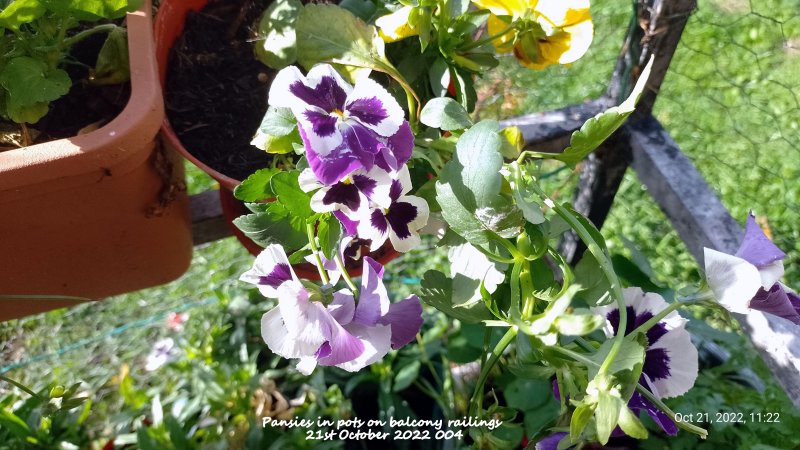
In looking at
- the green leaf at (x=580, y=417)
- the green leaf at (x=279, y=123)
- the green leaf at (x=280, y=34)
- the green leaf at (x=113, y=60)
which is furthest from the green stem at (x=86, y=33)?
the green leaf at (x=580, y=417)

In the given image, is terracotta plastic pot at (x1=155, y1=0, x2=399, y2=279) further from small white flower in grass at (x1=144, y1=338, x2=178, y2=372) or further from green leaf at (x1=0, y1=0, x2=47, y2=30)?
small white flower in grass at (x1=144, y1=338, x2=178, y2=372)

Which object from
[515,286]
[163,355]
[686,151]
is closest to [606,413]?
[515,286]

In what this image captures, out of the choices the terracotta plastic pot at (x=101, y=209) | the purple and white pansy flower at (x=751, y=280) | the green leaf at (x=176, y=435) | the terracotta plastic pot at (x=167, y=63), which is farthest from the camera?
the green leaf at (x=176, y=435)

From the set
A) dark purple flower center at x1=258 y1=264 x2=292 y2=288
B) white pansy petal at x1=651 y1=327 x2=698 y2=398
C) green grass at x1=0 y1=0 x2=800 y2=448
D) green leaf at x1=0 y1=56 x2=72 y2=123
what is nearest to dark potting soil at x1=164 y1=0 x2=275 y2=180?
green leaf at x1=0 y1=56 x2=72 y2=123

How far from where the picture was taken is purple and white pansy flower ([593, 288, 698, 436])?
21.0 inches

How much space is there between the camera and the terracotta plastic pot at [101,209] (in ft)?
1.96

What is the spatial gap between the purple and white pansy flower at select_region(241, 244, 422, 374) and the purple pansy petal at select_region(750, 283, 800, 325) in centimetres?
26

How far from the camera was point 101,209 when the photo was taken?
0.68m

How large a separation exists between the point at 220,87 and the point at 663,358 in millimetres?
573

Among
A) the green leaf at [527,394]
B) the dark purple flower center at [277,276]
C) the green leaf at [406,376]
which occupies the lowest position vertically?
the green leaf at [406,376]

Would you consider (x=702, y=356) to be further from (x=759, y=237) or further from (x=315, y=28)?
(x=315, y=28)

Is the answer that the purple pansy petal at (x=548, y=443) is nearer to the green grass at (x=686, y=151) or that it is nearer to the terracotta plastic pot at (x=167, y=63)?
the terracotta plastic pot at (x=167, y=63)

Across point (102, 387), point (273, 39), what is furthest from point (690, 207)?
point (102, 387)

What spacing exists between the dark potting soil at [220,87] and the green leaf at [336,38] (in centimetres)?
16
